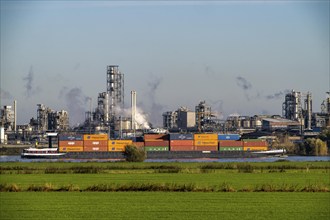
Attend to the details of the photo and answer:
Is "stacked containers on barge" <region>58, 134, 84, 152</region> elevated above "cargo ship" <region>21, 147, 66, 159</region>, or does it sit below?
above

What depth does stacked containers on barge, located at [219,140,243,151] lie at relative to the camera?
426 feet

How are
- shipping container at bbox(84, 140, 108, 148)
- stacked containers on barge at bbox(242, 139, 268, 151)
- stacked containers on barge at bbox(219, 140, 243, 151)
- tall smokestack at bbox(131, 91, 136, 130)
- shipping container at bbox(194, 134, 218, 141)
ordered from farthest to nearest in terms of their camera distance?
tall smokestack at bbox(131, 91, 136, 130), stacked containers on barge at bbox(242, 139, 268, 151), shipping container at bbox(194, 134, 218, 141), stacked containers on barge at bbox(219, 140, 243, 151), shipping container at bbox(84, 140, 108, 148)

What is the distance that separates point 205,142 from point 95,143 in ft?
59.2

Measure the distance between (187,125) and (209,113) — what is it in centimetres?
1154

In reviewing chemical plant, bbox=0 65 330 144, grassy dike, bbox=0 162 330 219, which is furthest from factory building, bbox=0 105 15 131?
grassy dike, bbox=0 162 330 219

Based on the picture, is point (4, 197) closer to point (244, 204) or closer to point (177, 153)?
point (244, 204)

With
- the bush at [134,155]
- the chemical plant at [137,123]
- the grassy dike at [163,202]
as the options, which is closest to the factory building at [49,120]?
the chemical plant at [137,123]

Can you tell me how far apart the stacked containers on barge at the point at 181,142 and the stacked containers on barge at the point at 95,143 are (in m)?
10.9

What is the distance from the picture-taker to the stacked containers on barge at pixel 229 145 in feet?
426

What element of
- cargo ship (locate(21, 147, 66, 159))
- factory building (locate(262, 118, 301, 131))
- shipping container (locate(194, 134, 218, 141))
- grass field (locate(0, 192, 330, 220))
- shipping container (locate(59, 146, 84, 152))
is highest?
factory building (locate(262, 118, 301, 131))

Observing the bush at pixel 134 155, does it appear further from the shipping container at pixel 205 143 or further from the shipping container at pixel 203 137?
the shipping container at pixel 203 137

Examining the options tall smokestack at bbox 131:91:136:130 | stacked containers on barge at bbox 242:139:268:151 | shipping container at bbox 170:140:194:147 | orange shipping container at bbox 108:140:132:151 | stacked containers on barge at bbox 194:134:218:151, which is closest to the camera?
orange shipping container at bbox 108:140:132:151

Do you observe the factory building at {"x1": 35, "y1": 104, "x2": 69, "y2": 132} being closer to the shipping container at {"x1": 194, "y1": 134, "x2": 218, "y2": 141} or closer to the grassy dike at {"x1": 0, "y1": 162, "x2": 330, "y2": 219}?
the shipping container at {"x1": 194, "y1": 134, "x2": 218, "y2": 141}

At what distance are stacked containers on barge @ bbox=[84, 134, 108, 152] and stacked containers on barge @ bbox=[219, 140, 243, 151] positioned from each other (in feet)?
62.7
